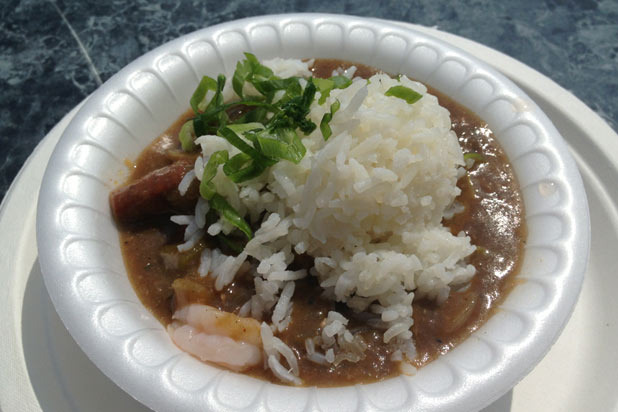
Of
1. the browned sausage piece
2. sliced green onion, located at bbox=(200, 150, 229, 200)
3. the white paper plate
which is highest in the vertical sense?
sliced green onion, located at bbox=(200, 150, 229, 200)

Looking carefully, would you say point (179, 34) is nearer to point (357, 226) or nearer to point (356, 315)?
point (357, 226)

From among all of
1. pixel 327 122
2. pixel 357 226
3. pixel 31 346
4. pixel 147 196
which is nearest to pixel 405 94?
pixel 327 122

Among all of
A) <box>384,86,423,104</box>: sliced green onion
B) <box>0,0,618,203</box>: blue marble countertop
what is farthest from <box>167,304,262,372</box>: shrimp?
<box>0,0,618,203</box>: blue marble countertop

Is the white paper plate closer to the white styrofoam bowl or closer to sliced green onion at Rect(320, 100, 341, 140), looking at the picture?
the white styrofoam bowl

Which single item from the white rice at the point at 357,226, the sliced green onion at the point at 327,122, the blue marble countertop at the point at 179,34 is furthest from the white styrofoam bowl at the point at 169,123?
the blue marble countertop at the point at 179,34

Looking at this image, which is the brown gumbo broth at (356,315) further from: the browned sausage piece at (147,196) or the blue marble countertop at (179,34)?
the blue marble countertop at (179,34)
